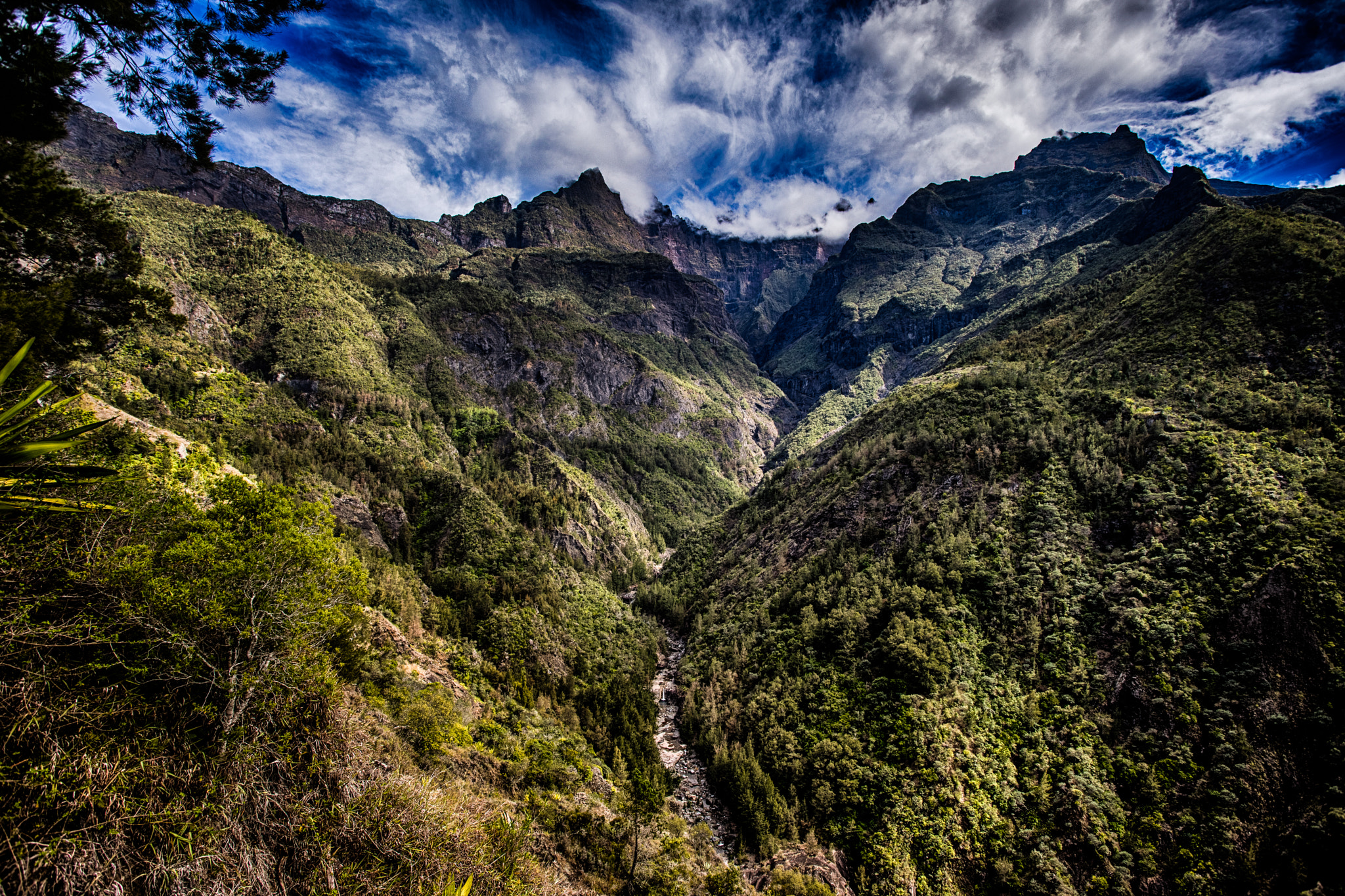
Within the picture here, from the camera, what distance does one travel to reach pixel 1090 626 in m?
49.7

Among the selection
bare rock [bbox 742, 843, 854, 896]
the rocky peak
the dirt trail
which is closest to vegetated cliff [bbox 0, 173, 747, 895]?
the dirt trail

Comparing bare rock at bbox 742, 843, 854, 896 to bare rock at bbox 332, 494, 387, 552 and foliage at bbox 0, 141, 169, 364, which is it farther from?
bare rock at bbox 332, 494, 387, 552

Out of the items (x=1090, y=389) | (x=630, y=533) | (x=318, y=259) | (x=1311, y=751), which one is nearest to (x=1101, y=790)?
(x=1311, y=751)

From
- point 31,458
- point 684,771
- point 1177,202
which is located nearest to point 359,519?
point 684,771

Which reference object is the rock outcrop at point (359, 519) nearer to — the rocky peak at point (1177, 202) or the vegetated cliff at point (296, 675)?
the vegetated cliff at point (296, 675)

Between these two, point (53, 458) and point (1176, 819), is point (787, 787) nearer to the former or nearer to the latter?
point (1176, 819)

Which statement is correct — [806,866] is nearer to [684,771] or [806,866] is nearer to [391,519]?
[684,771]

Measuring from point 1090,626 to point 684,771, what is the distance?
162 feet

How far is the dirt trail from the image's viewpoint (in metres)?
52.2

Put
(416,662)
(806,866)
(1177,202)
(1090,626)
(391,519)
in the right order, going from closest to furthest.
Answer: (416,662)
(806,866)
(1090,626)
(391,519)
(1177,202)

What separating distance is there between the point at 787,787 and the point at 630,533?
9106 centimetres

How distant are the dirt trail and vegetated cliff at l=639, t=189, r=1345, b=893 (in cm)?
258

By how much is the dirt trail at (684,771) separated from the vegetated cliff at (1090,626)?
8.47ft

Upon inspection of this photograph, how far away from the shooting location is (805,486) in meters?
106
